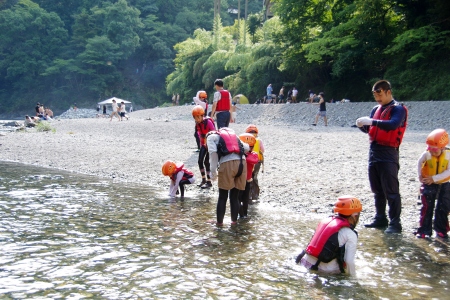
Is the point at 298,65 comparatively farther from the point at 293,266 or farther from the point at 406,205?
the point at 293,266

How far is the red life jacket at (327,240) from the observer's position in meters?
5.20

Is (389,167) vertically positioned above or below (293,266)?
above

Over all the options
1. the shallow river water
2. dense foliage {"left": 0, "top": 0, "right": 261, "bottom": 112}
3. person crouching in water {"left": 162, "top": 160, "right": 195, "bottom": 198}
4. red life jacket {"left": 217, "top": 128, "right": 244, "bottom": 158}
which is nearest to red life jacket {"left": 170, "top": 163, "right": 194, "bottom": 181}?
person crouching in water {"left": 162, "top": 160, "right": 195, "bottom": 198}

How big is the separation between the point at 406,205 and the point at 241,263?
12.5 ft

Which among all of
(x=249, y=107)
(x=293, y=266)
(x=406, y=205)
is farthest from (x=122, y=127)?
(x=293, y=266)

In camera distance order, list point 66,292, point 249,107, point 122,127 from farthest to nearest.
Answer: point 249,107 < point 122,127 < point 66,292

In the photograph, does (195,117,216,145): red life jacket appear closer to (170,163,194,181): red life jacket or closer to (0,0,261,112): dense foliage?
(170,163,194,181): red life jacket

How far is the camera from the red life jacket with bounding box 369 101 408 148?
6613 millimetres

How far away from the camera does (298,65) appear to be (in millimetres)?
35969

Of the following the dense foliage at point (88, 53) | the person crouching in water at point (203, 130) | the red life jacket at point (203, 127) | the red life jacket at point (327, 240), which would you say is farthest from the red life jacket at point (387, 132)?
the dense foliage at point (88, 53)

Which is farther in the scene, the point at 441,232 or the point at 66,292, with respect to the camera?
the point at 441,232

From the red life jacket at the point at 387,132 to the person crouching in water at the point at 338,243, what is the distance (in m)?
1.71

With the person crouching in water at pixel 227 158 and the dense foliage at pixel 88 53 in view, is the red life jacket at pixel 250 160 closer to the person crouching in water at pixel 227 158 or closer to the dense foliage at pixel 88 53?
the person crouching in water at pixel 227 158

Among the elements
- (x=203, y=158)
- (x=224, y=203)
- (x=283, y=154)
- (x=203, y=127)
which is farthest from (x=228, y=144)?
(x=283, y=154)
